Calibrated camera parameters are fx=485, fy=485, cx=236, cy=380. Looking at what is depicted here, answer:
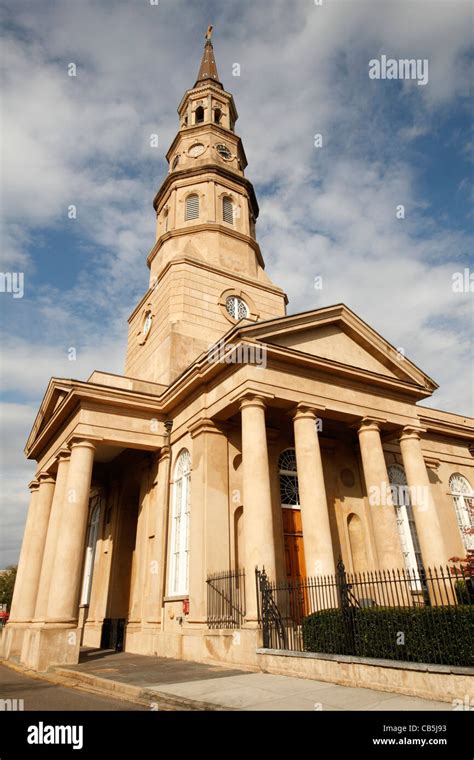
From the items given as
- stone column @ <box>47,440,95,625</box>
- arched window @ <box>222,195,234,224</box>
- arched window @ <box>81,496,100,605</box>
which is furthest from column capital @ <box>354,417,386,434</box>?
arched window @ <box>222,195,234,224</box>

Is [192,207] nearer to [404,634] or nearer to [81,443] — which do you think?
[81,443]

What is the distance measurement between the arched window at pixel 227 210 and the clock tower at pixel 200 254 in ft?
0.18

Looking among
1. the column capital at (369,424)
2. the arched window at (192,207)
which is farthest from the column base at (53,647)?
the arched window at (192,207)

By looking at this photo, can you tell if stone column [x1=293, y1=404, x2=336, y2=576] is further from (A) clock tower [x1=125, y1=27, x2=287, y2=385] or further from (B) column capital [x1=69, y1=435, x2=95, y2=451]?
(B) column capital [x1=69, y1=435, x2=95, y2=451]

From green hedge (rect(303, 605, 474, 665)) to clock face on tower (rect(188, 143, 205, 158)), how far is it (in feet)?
84.3

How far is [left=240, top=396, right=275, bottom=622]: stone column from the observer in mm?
11844

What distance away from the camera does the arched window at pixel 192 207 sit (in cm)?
2559

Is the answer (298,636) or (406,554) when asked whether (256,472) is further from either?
(406,554)

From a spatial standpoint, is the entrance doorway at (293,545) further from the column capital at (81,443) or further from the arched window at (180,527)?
the column capital at (81,443)

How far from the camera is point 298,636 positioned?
Result: 446 inches

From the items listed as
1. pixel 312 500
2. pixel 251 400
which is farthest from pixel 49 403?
pixel 312 500

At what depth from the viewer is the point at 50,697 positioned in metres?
8.98

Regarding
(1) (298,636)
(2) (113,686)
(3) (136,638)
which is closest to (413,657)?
(1) (298,636)

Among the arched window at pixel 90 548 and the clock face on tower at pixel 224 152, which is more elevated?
the clock face on tower at pixel 224 152
